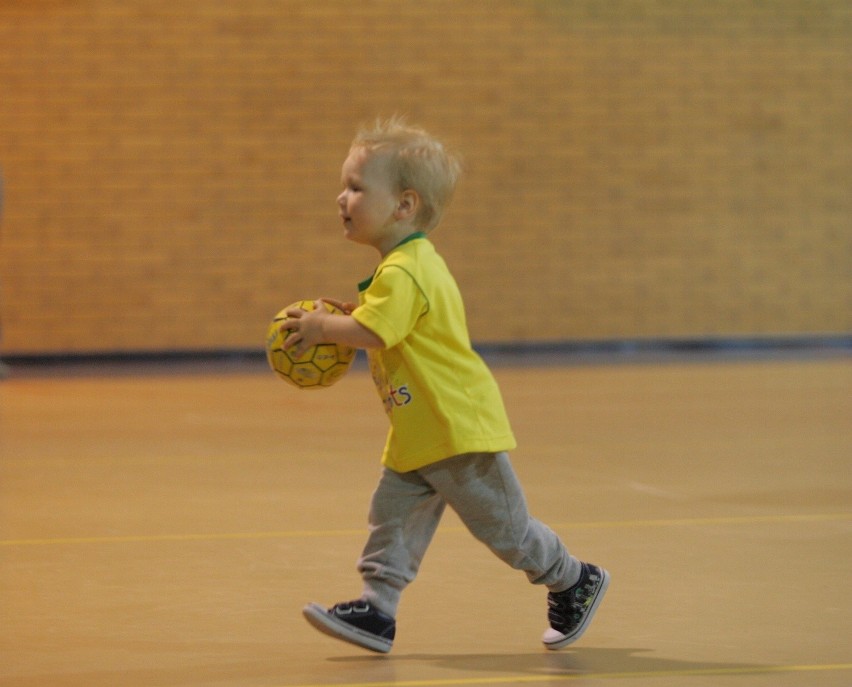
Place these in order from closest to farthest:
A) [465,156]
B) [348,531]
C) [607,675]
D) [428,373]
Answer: [607,675]
[428,373]
[348,531]
[465,156]

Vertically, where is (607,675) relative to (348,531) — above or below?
above

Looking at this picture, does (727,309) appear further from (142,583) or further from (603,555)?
(142,583)

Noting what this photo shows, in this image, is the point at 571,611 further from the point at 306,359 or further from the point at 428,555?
the point at 428,555

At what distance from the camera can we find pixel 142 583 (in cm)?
408

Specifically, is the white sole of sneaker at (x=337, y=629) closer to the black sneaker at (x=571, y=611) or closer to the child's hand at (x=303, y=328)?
the black sneaker at (x=571, y=611)

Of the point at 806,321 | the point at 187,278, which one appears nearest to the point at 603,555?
the point at 187,278

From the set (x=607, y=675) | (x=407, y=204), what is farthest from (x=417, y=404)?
(x=607, y=675)

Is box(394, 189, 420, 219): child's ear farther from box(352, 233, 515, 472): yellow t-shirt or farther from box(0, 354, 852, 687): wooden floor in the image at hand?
box(0, 354, 852, 687): wooden floor

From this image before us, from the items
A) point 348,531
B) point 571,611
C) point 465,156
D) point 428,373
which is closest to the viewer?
point 428,373

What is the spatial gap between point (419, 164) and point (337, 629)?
1.12 m

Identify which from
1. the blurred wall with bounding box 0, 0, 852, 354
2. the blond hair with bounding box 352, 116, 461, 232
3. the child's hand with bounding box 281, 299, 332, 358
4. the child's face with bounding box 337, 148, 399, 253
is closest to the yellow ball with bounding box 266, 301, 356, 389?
the child's hand with bounding box 281, 299, 332, 358

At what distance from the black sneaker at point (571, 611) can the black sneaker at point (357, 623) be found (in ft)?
1.32

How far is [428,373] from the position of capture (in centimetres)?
328

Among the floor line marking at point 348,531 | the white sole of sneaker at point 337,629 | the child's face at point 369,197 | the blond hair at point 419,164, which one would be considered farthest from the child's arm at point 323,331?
the floor line marking at point 348,531
